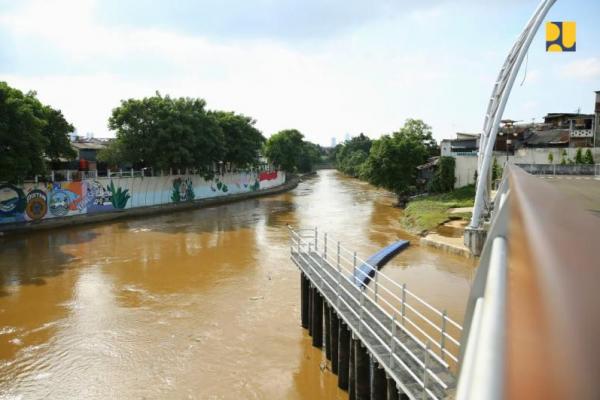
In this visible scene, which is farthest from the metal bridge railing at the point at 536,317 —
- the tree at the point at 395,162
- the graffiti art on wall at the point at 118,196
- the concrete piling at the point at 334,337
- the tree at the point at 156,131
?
the tree at the point at 395,162

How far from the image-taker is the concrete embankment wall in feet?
79.4

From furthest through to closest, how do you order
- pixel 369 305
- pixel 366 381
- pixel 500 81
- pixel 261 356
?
pixel 500 81 < pixel 261 356 < pixel 369 305 < pixel 366 381

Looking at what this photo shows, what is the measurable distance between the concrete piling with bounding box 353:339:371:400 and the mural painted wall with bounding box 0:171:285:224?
22.0 m

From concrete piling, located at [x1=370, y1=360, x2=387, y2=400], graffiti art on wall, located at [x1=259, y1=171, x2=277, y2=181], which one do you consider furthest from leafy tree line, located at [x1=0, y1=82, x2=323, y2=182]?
concrete piling, located at [x1=370, y1=360, x2=387, y2=400]

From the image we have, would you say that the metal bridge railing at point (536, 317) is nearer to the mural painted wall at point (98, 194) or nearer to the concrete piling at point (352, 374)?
the concrete piling at point (352, 374)

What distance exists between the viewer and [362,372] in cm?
816

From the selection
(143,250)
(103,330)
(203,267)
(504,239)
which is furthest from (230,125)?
(504,239)

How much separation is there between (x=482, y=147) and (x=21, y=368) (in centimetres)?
1603

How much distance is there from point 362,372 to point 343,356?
113 cm

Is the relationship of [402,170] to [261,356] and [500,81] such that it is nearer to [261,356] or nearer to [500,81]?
[500,81]

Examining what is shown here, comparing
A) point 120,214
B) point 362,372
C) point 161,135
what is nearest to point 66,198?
point 120,214

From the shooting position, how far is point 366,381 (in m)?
8.14

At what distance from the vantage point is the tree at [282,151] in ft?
201

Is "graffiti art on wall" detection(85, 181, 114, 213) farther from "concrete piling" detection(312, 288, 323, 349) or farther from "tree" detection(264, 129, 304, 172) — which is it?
"tree" detection(264, 129, 304, 172)
